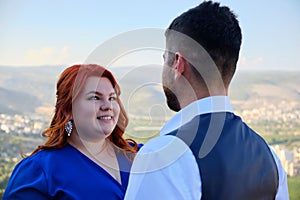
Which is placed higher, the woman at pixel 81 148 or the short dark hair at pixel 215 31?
the short dark hair at pixel 215 31

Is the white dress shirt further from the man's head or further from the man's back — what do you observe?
the man's head

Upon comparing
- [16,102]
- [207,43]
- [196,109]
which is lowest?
[16,102]

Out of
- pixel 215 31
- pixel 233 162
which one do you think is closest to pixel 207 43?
pixel 215 31

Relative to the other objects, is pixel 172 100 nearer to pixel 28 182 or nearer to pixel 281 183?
pixel 281 183

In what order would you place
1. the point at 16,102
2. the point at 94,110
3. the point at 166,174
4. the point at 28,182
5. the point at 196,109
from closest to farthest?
the point at 166,174, the point at 196,109, the point at 28,182, the point at 94,110, the point at 16,102

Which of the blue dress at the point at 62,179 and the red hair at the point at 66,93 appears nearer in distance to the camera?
the blue dress at the point at 62,179

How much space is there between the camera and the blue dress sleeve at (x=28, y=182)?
1.49 m

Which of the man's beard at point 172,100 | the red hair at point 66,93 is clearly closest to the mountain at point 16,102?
the red hair at point 66,93

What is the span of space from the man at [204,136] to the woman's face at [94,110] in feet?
2.32

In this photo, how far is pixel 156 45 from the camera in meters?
1.32

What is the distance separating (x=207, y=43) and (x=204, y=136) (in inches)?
9.1

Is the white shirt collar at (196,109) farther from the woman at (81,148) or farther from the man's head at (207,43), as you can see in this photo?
the woman at (81,148)

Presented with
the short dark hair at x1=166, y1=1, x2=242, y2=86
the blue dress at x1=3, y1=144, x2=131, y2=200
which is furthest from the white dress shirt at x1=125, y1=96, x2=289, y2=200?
the blue dress at x1=3, y1=144, x2=131, y2=200

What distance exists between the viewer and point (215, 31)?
99cm
